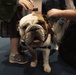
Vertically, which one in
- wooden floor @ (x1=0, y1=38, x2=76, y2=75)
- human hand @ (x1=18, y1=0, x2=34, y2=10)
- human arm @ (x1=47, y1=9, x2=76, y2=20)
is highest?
human hand @ (x1=18, y1=0, x2=34, y2=10)

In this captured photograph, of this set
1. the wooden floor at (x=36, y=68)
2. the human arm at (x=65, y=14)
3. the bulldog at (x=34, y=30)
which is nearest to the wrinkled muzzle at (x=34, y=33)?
the bulldog at (x=34, y=30)

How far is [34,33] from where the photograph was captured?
1064 mm

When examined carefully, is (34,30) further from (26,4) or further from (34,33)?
(26,4)

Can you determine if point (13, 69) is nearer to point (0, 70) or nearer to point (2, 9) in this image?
point (0, 70)

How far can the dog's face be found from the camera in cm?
106

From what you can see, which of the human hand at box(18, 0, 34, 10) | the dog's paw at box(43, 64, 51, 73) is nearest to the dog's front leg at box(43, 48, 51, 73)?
the dog's paw at box(43, 64, 51, 73)

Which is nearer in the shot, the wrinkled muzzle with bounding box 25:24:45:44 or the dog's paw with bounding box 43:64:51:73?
the wrinkled muzzle with bounding box 25:24:45:44

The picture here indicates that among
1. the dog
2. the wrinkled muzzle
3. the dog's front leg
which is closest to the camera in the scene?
the wrinkled muzzle

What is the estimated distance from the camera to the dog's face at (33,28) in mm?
1058

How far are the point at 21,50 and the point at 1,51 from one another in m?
0.17

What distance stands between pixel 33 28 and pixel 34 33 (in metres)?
0.03

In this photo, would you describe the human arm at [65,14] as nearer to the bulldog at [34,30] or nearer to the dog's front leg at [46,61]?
the bulldog at [34,30]

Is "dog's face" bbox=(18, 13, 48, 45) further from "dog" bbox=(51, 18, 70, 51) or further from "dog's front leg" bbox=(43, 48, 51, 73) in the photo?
"dog" bbox=(51, 18, 70, 51)

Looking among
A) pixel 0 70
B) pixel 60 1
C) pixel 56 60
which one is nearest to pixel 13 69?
pixel 0 70
